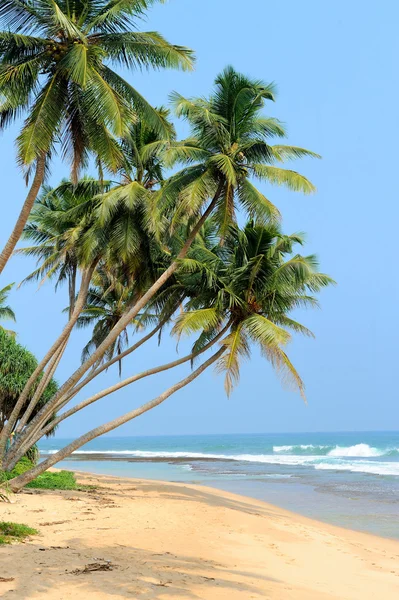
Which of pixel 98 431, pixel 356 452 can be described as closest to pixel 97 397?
pixel 98 431

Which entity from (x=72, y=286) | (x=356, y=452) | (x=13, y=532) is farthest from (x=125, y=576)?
(x=356, y=452)

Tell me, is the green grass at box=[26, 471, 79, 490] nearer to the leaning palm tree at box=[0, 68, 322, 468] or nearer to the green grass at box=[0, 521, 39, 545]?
the leaning palm tree at box=[0, 68, 322, 468]

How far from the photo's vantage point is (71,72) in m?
9.71

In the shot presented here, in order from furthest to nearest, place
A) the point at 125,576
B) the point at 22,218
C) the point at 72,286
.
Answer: the point at 72,286
the point at 22,218
the point at 125,576

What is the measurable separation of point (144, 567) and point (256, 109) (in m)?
11.5

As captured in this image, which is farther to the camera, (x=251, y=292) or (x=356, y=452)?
(x=356, y=452)

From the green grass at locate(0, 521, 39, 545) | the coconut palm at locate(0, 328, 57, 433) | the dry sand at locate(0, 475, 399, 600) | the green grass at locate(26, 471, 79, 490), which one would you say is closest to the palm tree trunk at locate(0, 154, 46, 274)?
the green grass at locate(0, 521, 39, 545)

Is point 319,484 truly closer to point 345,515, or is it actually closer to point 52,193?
point 345,515

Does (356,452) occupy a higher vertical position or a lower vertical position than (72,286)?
lower

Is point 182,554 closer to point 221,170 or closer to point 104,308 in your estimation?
point 221,170

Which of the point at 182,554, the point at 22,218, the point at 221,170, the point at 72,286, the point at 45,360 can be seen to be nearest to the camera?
the point at 182,554

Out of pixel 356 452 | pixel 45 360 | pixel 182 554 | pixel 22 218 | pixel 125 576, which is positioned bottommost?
pixel 356 452

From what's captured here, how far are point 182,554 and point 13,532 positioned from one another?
2.42 metres

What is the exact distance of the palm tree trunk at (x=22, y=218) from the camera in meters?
9.95
